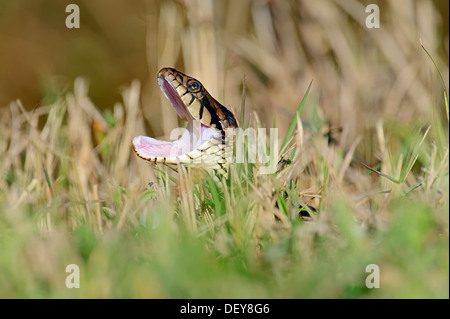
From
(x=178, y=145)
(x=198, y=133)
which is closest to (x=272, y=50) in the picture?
(x=198, y=133)

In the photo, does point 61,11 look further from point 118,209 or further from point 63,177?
point 118,209

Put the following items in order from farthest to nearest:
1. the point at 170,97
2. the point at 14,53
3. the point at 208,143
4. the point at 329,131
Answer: the point at 14,53 → the point at 329,131 → the point at 170,97 → the point at 208,143

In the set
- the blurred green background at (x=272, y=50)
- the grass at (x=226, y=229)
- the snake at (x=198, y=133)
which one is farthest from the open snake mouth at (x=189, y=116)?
the blurred green background at (x=272, y=50)

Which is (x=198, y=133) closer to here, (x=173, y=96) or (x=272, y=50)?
(x=173, y=96)

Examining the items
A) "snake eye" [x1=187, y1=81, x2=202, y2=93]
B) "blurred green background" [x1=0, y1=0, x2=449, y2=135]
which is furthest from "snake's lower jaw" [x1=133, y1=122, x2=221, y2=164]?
"blurred green background" [x1=0, y1=0, x2=449, y2=135]

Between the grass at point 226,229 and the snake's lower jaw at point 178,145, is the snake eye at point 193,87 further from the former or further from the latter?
the grass at point 226,229

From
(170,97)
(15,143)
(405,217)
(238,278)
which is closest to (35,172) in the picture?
(15,143)

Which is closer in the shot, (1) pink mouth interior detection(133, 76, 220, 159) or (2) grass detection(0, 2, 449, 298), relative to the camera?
(2) grass detection(0, 2, 449, 298)

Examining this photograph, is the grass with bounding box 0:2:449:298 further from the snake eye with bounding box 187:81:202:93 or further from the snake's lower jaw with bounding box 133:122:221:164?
the snake eye with bounding box 187:81:202:93
